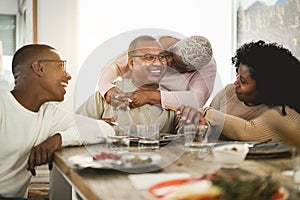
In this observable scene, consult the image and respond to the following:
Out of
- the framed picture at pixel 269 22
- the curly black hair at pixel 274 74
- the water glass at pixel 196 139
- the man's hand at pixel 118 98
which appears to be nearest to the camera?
the water glass at pixel 196 139

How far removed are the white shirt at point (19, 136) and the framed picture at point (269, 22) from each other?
1.74 m

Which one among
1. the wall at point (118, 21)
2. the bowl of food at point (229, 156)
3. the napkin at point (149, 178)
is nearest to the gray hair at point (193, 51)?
the bowl of food at point (229, 156)

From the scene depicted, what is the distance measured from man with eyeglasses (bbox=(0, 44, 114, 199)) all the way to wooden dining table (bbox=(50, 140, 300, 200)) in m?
0.08

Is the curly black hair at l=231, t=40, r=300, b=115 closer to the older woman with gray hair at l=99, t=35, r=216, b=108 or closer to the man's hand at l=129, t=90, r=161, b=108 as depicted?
the older woman with gray hair at l=99, t=35, r=216, b=108

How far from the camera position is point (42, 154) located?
164cm

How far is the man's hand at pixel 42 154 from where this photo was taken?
1621mm

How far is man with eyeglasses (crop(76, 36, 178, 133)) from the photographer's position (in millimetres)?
1930

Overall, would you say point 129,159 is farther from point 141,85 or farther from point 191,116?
point 141,85

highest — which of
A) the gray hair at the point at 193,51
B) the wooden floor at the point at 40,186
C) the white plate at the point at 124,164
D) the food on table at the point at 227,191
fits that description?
the gray hair at the point at 193,51

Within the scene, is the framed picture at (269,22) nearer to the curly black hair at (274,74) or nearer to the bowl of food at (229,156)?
the curly black hair at (274,74)

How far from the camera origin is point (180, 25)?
4.07m

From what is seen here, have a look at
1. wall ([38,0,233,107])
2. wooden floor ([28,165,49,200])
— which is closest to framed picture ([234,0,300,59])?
wall ([38,0,233,107])

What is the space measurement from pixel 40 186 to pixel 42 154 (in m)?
1.44

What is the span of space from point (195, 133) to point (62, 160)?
0.45m
